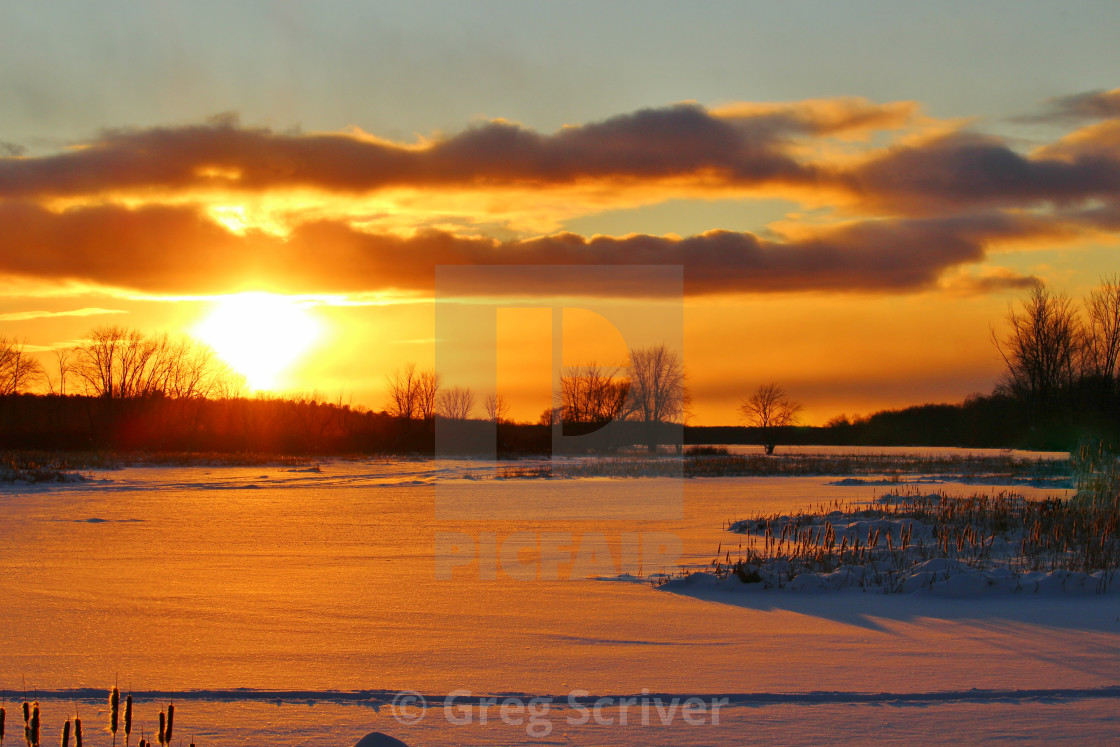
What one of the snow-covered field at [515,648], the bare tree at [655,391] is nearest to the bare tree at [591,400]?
the bare tree at [655,391]

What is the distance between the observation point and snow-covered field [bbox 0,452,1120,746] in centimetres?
425

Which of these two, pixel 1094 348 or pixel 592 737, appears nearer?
pixel 592 737

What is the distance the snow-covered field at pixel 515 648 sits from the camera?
425 centimetres

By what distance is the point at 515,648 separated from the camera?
228 inches

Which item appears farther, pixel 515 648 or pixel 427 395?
pixel 427 395

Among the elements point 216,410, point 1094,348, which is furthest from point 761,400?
point 216,410

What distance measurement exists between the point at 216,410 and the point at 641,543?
58.1 metres

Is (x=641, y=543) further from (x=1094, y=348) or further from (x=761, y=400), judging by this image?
(x=761, y=400)

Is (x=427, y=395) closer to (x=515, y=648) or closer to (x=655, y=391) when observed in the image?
(x=655, y=391)

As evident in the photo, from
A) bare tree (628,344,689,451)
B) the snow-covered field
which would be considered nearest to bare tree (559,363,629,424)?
bare tree (628,344,689,451)

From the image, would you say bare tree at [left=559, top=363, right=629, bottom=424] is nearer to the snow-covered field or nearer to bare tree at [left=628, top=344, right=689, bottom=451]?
bare tree at [left=628, top=344, right=689, bottom=451]

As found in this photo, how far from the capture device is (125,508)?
1647cm

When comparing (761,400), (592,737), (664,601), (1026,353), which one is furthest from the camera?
(761,400)

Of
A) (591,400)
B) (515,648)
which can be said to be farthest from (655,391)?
(515,648)
